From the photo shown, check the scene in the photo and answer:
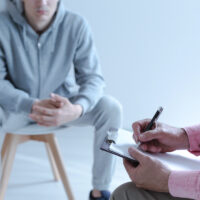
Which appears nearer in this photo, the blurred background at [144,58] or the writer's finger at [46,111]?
the writer's finger at [46,111]

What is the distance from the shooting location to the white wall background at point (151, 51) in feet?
6.22

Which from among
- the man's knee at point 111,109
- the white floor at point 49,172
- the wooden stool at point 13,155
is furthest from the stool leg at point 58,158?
the man's knee at point 111,109

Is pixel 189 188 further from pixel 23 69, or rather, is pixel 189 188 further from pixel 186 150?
pixel 23 69

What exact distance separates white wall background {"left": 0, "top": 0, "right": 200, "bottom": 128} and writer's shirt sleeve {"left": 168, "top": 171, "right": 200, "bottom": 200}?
1363 millimetres

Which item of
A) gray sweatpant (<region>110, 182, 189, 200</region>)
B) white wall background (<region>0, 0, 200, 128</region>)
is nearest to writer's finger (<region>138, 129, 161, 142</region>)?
gray sweatpant (<region>110, 182, 189, 200</region>)

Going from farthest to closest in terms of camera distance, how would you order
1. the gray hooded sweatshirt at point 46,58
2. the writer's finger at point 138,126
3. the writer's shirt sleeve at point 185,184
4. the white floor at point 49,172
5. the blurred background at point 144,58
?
1. the blurred background at point 144,58
2. the white floor at point 49,172
3. the gray hooded sweatshirt at point 46,58
4. the writer's finger at point 138,126
5. the writer's shirt sleeve at point 185,184

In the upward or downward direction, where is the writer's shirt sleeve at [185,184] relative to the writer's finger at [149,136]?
upward

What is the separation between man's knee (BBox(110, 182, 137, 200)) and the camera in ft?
2.34

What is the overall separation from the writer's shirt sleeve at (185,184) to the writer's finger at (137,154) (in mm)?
73

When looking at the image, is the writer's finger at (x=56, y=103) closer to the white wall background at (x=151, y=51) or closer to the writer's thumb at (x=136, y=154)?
the writer's thumb at (x=136, y=154)

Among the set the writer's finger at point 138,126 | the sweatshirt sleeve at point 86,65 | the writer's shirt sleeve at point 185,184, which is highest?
the writer's shirt sleeve at point 185,184

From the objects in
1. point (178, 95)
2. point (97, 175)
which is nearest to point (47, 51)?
point (97, 175)

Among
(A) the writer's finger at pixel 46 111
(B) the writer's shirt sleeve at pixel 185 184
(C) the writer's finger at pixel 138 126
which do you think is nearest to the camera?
(B) the writer's shirt sleeve at pixel 185 184

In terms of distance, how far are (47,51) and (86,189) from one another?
0.62 metres
